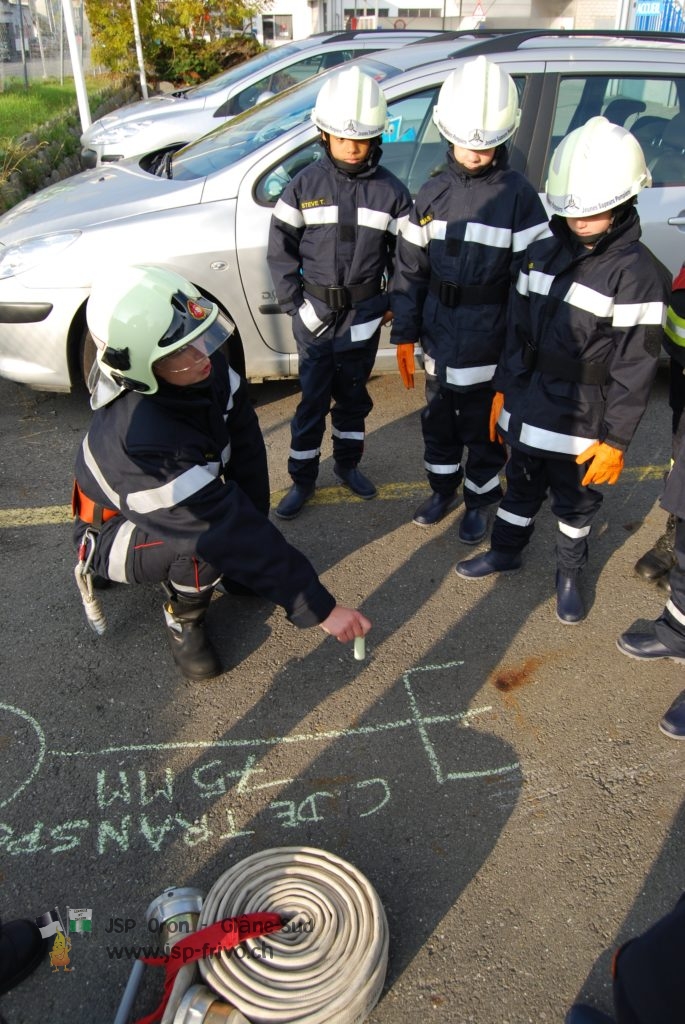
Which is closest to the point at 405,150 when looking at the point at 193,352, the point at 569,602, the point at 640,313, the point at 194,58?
the point at 640,313

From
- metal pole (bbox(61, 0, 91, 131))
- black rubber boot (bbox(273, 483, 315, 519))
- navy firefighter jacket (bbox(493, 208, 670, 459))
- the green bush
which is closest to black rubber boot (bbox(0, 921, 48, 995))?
black rubber boot (bbox(273, 483, 315, 519))

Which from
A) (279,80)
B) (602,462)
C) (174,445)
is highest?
(174,445)

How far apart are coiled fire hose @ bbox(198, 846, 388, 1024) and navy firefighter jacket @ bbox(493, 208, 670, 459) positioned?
5.78 ft

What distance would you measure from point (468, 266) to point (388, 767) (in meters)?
2.03

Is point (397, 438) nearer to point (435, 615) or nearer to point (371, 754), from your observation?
point (435, 615)

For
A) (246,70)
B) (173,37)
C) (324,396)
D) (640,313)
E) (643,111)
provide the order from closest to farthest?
(640,313) < (324,396) < (643,111) < (246,70) < (173,37)

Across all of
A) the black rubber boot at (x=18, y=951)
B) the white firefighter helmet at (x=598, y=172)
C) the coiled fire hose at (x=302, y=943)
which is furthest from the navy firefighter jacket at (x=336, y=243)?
the black rubber boot at (x=18, y=951)

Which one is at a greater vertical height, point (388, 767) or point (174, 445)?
point (174, 445)

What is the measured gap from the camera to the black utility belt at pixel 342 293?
358cm

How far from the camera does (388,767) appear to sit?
8.50 ft

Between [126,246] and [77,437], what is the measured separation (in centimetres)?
115

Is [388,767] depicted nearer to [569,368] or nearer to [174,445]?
[174,445]

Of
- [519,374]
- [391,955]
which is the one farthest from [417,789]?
[519,374]

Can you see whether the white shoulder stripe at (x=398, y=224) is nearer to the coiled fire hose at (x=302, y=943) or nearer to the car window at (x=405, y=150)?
the car window at (x=405, y=150)
